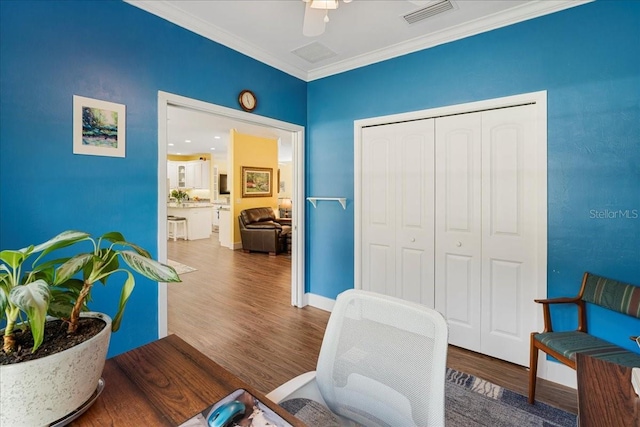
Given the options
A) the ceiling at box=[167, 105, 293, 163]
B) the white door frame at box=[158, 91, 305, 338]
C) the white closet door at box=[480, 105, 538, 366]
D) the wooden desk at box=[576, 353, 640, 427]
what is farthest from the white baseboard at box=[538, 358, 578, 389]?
the ceiling at box=[167, 105, 293, 163]

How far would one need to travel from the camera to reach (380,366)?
40.2 inches

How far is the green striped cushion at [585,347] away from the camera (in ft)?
5.45

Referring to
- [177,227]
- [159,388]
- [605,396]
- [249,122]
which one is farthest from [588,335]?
[177,227]

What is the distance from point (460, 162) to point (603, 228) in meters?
1.06

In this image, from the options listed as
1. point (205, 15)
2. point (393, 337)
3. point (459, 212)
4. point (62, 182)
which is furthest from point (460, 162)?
point (62, 182)

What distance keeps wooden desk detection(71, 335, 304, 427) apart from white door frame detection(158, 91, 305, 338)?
144 centimetres

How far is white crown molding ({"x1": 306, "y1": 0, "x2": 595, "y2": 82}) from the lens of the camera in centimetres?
223

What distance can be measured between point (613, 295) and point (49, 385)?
9.11 feet

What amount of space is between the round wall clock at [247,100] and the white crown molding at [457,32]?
0.94 metres

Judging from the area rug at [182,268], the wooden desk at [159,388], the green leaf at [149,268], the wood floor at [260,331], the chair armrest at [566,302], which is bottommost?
the wood floor at [260,331]

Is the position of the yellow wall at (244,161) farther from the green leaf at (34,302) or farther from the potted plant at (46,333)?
the green leaf at (34,302)

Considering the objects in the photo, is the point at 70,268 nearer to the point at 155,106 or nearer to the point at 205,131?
the point at 155,106

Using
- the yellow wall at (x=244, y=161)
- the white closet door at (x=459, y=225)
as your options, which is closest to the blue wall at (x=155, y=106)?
the white closet door at (x=459, y=225)

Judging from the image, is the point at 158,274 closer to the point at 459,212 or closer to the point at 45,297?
the point at 45,297
